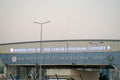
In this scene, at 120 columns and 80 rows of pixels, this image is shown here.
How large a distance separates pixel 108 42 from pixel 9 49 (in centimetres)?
2210

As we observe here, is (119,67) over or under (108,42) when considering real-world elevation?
under

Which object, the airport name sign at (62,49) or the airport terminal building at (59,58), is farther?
the airport name sign at (62,49)

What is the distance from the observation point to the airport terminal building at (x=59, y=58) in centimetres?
5988

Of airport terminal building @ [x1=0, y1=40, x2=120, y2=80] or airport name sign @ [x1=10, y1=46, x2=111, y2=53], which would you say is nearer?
airport terminal building @ [x1=0, y1=40, x2=120, y2=80]

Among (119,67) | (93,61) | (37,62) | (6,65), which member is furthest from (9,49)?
(119,67)

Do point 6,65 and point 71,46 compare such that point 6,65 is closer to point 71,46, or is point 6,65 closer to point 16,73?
point 16,73

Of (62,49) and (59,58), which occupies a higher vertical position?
(62,49)

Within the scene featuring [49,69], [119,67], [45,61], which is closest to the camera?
[119,67]

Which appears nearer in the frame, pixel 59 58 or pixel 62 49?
pixel 59 58

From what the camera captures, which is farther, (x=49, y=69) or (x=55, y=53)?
(x=49, y=69)

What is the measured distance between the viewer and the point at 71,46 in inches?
2500

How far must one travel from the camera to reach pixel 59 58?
206 ft

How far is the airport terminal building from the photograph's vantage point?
59875mm

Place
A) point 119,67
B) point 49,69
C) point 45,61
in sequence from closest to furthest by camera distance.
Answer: point 119,67 → point 45,61 → point 49,69
